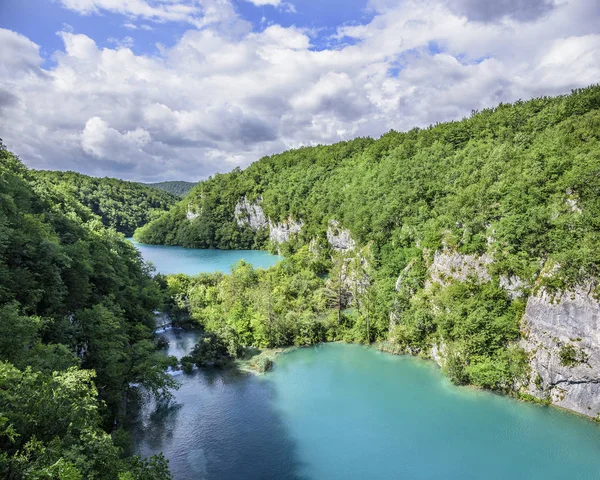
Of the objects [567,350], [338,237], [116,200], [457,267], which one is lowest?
→ [567,350]

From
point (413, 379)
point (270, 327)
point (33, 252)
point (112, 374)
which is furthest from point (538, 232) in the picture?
point (33, 252)

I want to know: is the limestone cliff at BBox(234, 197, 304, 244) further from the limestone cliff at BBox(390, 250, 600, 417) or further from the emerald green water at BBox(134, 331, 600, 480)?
the limestone cliff at BBox(390, 250, 600, 417)

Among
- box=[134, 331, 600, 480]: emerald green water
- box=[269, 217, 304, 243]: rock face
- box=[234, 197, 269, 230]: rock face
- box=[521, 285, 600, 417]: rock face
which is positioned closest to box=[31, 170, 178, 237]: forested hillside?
box=[234, 197, 269, 230]: rock face

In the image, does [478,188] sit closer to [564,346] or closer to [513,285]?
[513,285]

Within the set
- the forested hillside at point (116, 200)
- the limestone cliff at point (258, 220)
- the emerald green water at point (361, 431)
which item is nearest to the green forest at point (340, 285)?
the emerald green water at point (361, 431)

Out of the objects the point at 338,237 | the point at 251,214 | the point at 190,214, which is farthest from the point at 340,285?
the point at 190,214

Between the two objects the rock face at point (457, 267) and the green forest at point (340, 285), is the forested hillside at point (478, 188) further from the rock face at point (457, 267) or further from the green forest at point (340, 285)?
the rock face at point (457, 267)

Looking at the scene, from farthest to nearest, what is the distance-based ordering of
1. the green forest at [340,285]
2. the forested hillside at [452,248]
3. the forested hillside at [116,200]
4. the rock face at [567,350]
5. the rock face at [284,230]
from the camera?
1. the forested hillside at [116,200]
2. the rock face at [284,230]
3. the forested hillside at [452,248]
4. the rock face at [567,350]
5. the green forest at [340,285]
